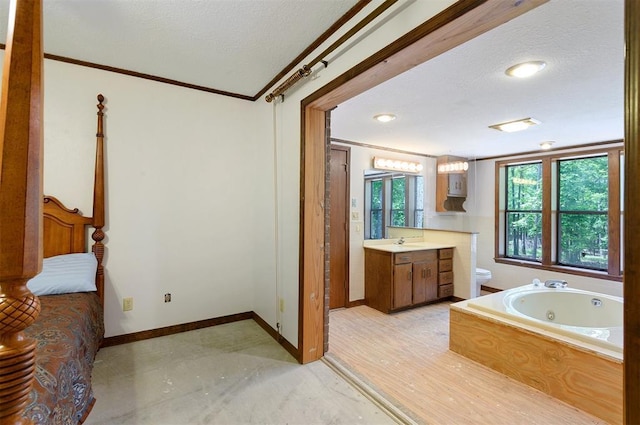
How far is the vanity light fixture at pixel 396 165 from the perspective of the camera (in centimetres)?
436

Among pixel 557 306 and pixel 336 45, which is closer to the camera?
pixel 336 45

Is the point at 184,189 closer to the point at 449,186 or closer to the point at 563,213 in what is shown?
the point at 449,186

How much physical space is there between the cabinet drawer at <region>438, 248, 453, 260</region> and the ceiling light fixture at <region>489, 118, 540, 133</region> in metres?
1.72

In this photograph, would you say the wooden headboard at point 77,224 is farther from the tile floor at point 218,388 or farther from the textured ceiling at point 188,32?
the tile floor at point 218,388

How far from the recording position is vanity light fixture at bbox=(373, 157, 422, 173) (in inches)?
171

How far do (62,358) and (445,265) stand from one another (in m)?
4.18

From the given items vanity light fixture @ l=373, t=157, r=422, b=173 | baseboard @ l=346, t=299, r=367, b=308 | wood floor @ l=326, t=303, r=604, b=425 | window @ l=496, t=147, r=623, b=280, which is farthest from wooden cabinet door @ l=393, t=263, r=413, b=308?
window @ l=496, t=147, r=623, b=280

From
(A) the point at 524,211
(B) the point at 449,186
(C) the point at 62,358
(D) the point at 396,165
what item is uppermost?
(D) the point at 396,165

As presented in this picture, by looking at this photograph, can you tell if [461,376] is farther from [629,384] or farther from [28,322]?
[28,322]

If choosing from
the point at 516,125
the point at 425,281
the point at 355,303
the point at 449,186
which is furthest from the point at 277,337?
the point at 449,186

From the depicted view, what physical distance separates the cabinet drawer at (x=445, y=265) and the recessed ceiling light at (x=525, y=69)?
8.67ft

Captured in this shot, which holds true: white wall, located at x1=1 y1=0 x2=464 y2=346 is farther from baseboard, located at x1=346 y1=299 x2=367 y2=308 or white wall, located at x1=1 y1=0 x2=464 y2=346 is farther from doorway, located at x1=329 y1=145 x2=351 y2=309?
baseboard, located at x1=346 y1=299 x2=367 y2=308

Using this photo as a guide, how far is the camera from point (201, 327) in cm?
304

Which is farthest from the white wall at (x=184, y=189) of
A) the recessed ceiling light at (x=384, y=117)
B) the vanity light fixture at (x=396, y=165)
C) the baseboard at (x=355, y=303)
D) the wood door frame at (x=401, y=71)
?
the vanity light fixture at (x=396, y=165)
